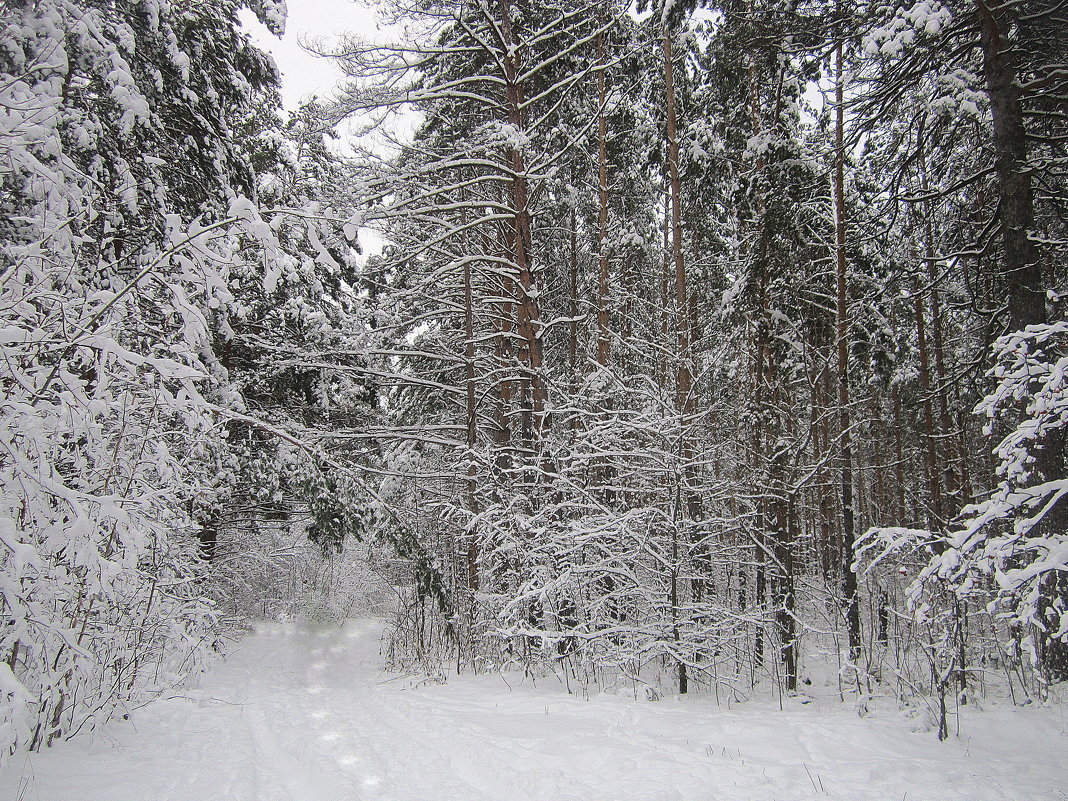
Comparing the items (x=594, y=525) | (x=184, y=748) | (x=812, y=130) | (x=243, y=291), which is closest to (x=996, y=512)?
(x=594, y=525)

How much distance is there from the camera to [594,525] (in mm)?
7555

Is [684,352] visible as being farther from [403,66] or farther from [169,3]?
[169,3]

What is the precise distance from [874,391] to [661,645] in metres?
17.4

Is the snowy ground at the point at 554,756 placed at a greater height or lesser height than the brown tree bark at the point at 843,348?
lesser

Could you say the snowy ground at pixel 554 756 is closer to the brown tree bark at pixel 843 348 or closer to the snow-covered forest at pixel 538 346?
the snow-covered forest at pixel 538 346

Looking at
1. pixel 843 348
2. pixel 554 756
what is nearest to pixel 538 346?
pixel 843 348

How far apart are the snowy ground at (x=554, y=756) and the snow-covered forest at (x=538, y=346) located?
168 millimetres

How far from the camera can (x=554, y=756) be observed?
448 cm

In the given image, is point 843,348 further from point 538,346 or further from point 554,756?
point 554,756

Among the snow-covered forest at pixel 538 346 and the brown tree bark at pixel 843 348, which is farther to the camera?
the brown tree bark at pixel 843 348

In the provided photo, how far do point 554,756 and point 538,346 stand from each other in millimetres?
6697

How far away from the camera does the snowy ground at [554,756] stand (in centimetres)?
369

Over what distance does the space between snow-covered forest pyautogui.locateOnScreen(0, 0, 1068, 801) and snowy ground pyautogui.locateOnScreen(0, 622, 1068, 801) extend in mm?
168

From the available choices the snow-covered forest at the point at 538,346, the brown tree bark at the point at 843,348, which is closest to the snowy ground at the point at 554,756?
Result: the snow-covered forest at the point at 538,346
